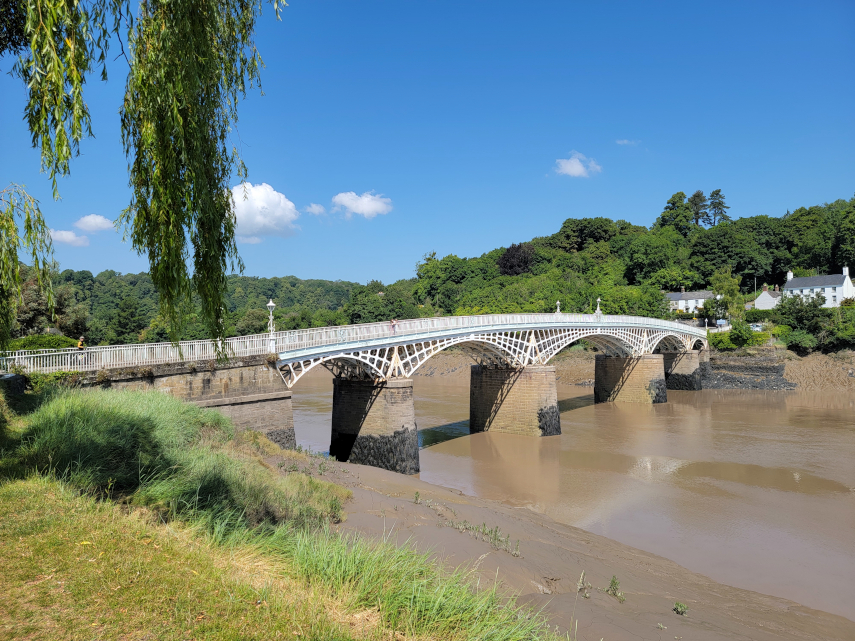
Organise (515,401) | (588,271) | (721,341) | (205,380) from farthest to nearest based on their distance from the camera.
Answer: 1. (588,271)
2. (721,341)
3. (515,401)
4. (205,380)

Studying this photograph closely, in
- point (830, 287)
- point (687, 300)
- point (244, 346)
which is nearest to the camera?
point (244, 346)

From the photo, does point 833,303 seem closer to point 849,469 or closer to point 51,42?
point 849,469

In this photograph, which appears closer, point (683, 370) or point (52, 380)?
point (52, 380)

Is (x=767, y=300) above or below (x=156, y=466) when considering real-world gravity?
above

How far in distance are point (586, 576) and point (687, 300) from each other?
71.8 m

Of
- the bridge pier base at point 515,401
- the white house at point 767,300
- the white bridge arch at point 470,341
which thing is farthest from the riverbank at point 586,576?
the white house at point 767,300

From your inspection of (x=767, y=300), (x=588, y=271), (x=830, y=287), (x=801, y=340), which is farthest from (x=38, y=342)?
(x=588, y=271)

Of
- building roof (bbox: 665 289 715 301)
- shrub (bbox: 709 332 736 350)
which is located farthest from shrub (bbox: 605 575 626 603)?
building roof (bbox: 665 289 715 301)

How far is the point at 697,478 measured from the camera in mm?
20922

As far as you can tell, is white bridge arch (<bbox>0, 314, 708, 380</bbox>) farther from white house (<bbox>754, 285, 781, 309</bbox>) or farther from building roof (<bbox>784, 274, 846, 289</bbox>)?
building roof (<bbox>784, 274, 846, 289</bbox>)

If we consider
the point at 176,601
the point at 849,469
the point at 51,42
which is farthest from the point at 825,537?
the point at 51,42

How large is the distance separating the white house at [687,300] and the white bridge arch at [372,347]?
36.1m

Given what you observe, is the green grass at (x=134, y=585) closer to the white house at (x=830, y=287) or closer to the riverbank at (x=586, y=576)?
the riverbank at (x=586, y=576)

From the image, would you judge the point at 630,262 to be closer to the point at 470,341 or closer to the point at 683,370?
the point at 683,370
